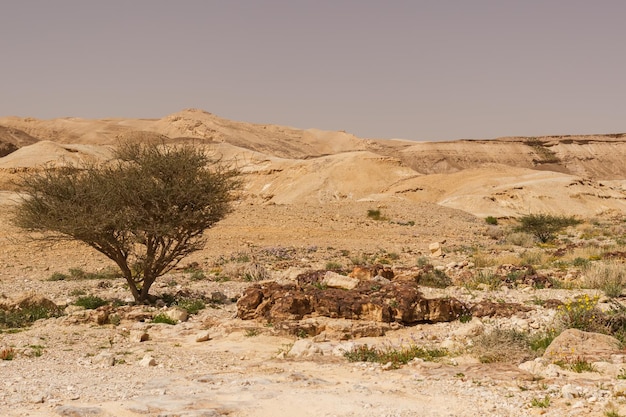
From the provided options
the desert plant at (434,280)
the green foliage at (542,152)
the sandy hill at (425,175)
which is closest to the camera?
the desert plant at (434,280)

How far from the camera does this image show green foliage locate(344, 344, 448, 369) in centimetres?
759

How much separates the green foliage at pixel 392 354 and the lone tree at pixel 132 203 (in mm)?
5511

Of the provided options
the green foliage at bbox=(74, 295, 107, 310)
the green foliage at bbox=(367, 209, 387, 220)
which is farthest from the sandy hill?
the green foliage at bbox=(74, 295, 107, 310)

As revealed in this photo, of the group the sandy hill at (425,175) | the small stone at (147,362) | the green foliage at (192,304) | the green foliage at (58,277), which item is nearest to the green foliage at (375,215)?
the sandy hill at (425,175)

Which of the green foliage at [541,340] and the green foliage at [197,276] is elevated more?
the green foliage at [541,340]

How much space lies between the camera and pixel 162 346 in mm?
8883

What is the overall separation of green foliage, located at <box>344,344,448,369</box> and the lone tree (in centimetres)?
551

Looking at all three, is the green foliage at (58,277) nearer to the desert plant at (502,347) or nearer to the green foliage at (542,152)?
the desert plant at (502,347)

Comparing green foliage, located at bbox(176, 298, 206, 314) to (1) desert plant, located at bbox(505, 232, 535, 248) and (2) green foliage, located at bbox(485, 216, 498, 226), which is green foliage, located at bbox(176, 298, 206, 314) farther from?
(2) green foliage, located at bbox(485, 216, 498, 226)

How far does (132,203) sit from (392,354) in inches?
265

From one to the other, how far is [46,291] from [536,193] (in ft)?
133

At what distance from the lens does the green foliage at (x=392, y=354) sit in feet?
24.9

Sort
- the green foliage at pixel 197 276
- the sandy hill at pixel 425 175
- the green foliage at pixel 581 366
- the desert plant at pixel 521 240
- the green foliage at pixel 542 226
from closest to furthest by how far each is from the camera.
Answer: the green foliage at pixel 581 366 → the green foliage at pixel 197 276 → the desert plant at pixel 521 240 → the green foliage at pixel 542 226 → the sandy hill at pixel 425 175

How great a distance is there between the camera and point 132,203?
39.9ft
